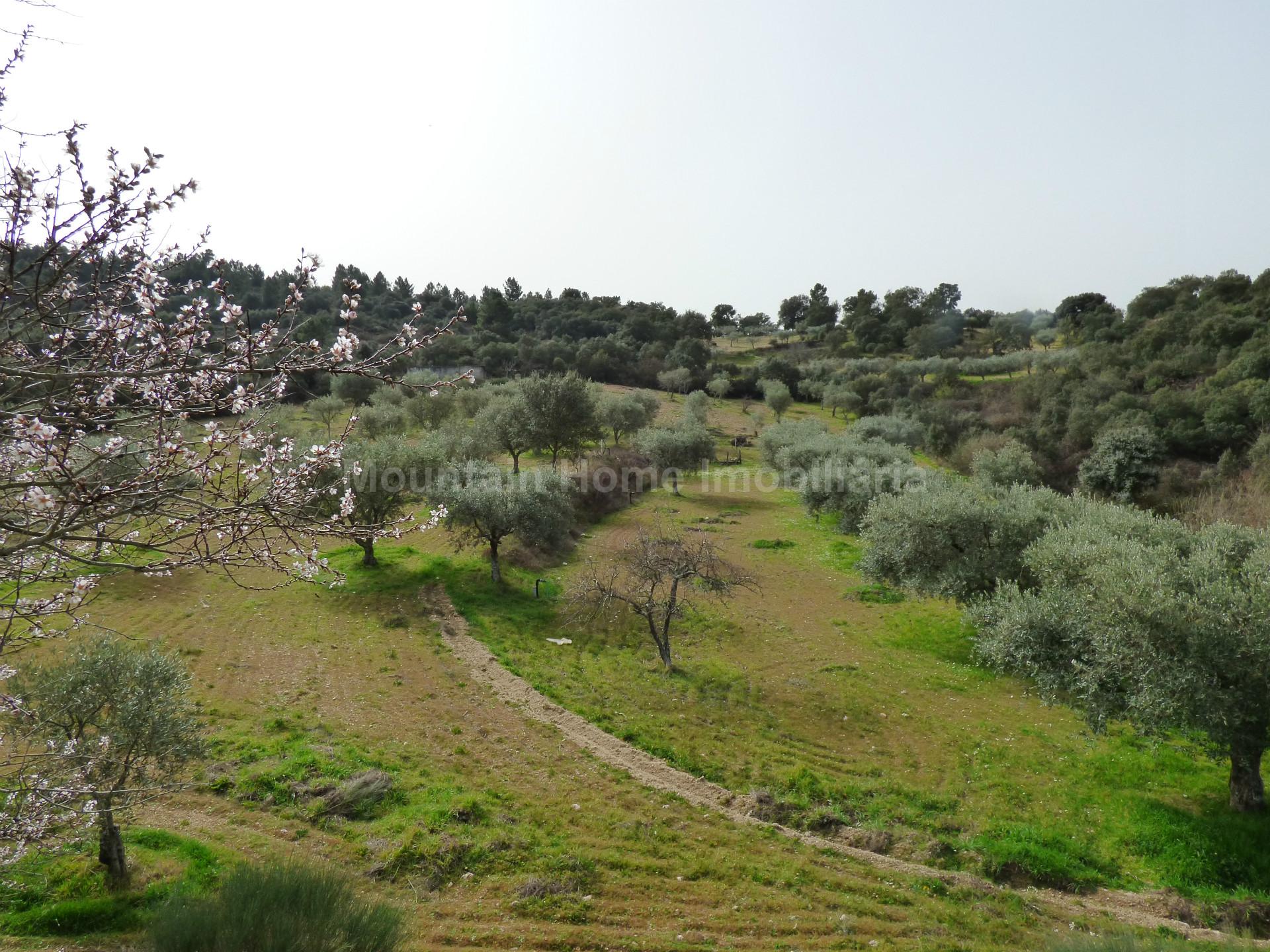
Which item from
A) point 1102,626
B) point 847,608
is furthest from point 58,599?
point 847,608

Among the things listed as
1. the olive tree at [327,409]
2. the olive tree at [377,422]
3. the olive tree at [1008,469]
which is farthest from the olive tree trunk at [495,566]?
the olive tree at [1008,469]

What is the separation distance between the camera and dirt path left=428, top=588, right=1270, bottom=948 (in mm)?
9680

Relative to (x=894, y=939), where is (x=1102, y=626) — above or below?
above

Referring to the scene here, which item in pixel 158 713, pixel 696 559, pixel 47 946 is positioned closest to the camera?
pixel 47 946

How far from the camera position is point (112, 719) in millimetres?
9781

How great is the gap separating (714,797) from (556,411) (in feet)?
100

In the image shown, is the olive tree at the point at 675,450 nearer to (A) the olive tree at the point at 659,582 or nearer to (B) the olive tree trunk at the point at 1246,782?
(A) the olive tree at the point at 659,582

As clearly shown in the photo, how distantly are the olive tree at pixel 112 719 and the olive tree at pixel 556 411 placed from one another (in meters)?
29.5

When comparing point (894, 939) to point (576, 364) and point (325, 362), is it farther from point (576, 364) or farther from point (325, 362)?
point (576, 364)

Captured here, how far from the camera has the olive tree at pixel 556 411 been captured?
1585 inches

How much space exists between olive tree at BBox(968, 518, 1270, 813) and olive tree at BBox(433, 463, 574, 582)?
16555 millimetres

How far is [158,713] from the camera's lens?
9992 mm

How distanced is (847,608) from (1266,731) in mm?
13104

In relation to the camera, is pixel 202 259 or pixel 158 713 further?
pixel 158 713
